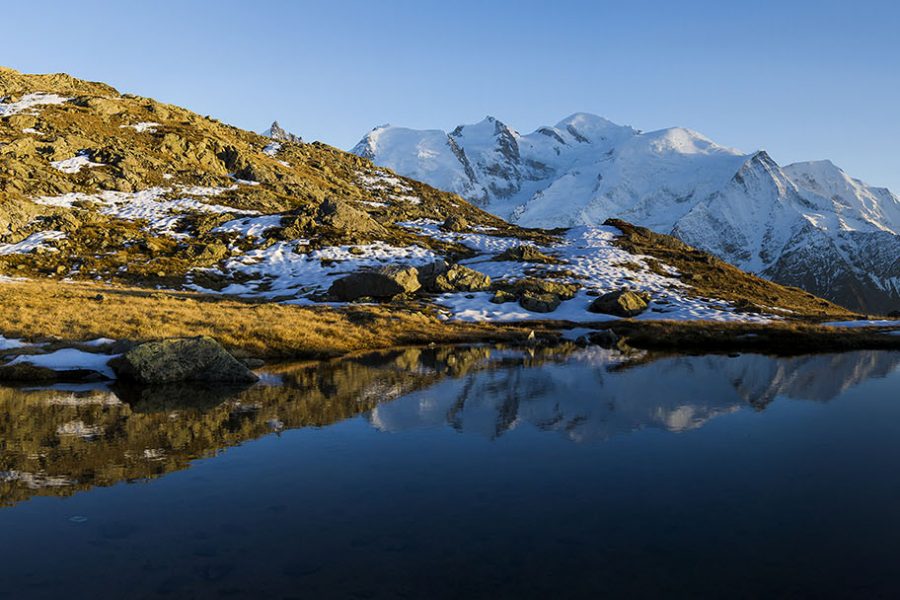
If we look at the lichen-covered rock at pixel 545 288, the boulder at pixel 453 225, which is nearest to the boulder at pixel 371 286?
the lichen-covered rock at pixel 545 288

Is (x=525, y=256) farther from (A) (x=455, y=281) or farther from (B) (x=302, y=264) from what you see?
(B) (x=302, y=264)

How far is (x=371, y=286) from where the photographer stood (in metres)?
54.6

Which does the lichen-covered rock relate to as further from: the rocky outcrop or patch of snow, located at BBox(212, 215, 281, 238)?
patch of snow, located at BBox(212, 215, 281, 238)

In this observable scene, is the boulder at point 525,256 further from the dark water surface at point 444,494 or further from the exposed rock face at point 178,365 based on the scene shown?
the exposed rock face at point 178,365

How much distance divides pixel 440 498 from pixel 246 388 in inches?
518

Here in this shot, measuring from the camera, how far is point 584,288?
5912cm

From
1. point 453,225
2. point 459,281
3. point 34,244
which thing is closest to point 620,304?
point 459,281

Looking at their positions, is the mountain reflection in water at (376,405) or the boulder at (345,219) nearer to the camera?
the mountain reflection in water at (376,405)

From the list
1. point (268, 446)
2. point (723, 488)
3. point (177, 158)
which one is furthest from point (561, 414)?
point (177, 158)

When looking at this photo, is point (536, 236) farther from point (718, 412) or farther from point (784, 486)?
point (784, 486)

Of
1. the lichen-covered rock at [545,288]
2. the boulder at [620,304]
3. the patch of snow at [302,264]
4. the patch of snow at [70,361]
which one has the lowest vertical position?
the patch of snow at [70,361]

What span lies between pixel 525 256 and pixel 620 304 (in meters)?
22.0

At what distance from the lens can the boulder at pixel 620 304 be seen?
50781 mm

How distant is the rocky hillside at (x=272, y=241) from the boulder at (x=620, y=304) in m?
0.18
